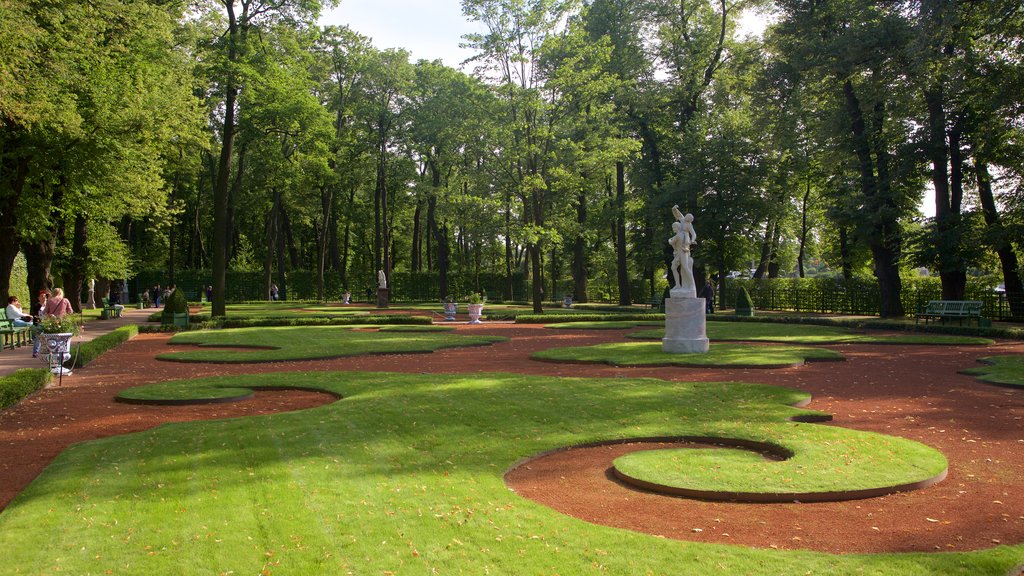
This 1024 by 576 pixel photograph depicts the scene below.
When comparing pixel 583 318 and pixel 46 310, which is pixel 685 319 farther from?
pixel 46 310

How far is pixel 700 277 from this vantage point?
1633 inches

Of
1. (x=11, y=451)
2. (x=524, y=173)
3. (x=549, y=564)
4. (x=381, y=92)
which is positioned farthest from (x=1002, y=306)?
(x=381, y=92)

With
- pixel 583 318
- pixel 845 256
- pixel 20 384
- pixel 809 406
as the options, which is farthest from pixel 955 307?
pixel 20 384

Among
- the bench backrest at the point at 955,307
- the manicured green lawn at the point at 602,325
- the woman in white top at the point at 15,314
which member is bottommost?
the manicured green lawn at the point at 602,325

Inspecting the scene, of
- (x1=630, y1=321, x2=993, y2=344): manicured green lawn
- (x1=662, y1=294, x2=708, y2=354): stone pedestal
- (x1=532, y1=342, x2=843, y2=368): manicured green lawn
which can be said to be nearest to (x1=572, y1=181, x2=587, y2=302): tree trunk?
(x1=630, y1=321, x2=993, y2=344): manicured green lawn

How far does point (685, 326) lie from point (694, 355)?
957 mm

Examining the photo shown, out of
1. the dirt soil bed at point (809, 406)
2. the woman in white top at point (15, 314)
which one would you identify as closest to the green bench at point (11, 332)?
the woman in white top at point (15, 314)

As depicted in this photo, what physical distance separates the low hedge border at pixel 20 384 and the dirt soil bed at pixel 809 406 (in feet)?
0.65

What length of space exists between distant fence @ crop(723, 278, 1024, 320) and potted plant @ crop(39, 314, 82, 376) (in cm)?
2918

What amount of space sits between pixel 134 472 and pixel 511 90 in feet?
105

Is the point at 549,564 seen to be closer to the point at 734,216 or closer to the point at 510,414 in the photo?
the point at 510,414

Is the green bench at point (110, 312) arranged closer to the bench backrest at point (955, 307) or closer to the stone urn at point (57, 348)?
the stone urn at point (57, 348)

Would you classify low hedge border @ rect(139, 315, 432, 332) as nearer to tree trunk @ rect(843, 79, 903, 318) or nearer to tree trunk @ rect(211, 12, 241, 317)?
tree trunk @ rect(211, 12, 241, 317)

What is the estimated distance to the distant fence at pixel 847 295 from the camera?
98.4ft
